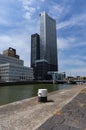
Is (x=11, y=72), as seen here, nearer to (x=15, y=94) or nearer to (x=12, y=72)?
(x=12, y=72)

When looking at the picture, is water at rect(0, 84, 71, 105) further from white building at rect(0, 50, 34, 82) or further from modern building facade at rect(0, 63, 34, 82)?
white building at rect(0, 50, 34, 82)

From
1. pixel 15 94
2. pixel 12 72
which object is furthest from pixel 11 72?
pixel 15 94

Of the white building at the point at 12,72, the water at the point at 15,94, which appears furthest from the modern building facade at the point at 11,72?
the water at the point at 15,94

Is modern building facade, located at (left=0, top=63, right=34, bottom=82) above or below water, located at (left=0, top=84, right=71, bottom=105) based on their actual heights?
above

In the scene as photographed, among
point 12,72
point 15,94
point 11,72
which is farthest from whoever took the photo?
point 12,72

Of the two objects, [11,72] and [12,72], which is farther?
[12,72]

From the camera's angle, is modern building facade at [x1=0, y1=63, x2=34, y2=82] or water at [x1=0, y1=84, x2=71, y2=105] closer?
Result: water at [x1=0, y1=84, x2=71, y2=105]

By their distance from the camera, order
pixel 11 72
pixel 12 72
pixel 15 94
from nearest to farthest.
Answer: pixel 15 94, pixel 11 72, pixel 12 72

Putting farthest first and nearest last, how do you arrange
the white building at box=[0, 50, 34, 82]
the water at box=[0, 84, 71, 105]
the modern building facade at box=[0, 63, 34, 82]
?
the white building at box=[0, 50, 34, 82]
the modern building facade at box=[0, 63, 34, 82]
the water at box=[0, 84, 71, 105]

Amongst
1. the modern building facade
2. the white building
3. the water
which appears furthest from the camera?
the white building

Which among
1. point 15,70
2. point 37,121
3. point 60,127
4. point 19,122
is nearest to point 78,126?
point 60,127

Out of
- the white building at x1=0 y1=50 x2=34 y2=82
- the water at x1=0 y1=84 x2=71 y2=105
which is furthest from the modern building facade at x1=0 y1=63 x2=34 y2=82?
the water at x1=0 y1=84 x2=71 y2=105

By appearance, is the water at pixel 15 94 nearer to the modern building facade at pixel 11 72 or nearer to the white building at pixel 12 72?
the modern building facade at pixel 11 72

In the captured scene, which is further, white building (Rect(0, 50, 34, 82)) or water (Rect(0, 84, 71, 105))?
white building (Rect(0, 50, 34, 82))
